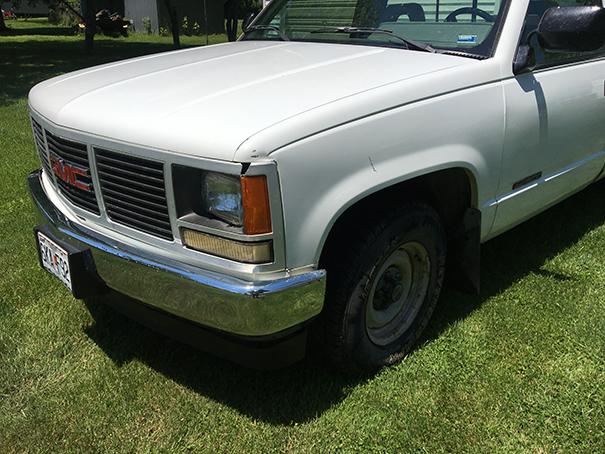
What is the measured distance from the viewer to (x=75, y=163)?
8.21ft

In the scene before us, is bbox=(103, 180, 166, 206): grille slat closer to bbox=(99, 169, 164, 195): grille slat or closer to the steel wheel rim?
bbox=(99, 169, 164, 195): grille slat

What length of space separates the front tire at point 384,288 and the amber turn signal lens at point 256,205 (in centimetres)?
48

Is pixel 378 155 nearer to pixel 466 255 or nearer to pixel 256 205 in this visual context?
pixel 256 205

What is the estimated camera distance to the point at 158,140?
A: 211cm

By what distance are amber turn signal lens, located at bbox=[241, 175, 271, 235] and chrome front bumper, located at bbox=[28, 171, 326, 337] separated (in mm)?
192

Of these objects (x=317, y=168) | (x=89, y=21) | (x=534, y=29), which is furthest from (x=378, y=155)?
(x=89, y=21)

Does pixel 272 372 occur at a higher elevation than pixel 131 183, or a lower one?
lower

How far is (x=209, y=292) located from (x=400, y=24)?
186 cm

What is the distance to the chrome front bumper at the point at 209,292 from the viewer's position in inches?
82.3

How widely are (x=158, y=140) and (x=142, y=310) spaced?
30.9 inches

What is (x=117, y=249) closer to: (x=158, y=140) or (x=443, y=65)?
(x=158, y=140)

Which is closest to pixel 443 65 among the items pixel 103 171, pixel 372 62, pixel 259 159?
pixel 372 62

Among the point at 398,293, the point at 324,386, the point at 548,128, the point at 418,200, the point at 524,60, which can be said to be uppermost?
the point at 524,60

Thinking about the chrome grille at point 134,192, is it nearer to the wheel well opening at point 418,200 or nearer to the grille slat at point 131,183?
the grille slat at point 131,183
